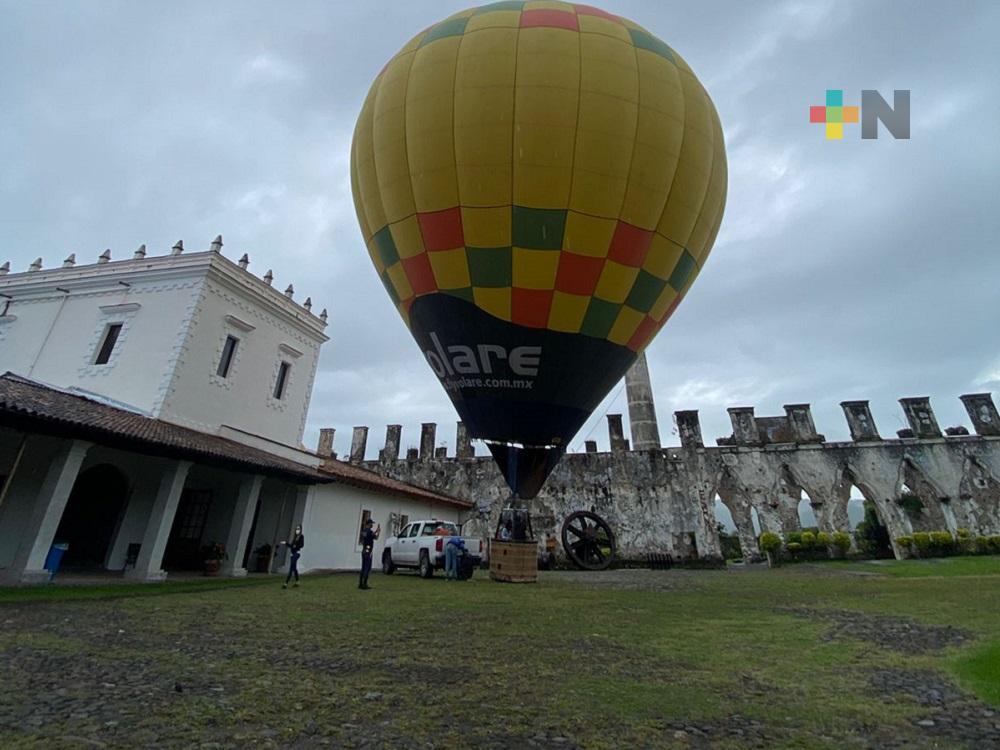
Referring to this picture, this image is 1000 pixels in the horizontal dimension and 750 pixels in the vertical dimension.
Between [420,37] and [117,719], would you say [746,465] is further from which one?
[117,719]

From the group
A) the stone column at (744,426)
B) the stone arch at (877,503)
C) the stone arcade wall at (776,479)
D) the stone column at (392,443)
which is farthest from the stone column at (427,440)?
the stone arch at (877,503)

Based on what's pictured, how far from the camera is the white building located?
1030 cm

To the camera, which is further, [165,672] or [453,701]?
[165,672]

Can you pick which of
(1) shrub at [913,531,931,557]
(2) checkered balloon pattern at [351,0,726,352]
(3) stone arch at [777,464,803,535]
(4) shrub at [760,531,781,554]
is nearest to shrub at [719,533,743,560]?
(3) stone arch at [777,464,803,535]

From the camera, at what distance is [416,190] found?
22.2 feet

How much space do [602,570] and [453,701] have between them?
15.8 metres

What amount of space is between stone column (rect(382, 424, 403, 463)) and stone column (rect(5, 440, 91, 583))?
48.1 ft

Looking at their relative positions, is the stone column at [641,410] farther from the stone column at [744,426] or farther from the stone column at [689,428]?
the stone column at [744,426]

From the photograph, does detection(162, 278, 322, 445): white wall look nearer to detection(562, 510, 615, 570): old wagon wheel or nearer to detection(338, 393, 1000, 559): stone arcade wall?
detection(338, 393, 1000, 559): stone arcade wall

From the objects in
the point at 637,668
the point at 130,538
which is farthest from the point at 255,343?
the point at 637,668

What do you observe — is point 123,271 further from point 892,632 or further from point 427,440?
point 892,632

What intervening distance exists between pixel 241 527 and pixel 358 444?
12.2 meters

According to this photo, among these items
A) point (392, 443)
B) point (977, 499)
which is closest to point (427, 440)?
point (392, 443)

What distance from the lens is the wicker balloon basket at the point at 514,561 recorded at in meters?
10.7
